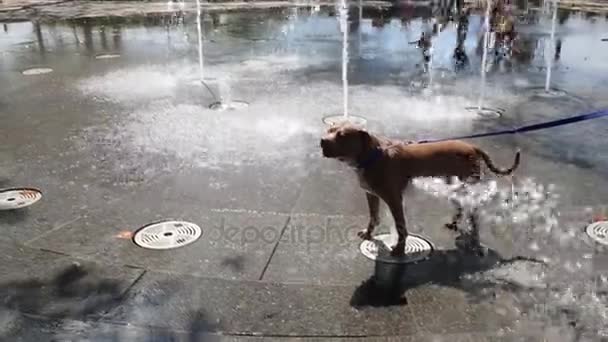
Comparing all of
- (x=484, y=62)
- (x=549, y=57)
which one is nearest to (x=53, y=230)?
(x=484, y=62)

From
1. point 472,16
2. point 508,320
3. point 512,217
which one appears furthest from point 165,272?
point 472,16

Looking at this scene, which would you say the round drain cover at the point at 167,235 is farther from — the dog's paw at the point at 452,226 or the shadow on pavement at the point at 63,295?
the dog's paw at the point at 452,226

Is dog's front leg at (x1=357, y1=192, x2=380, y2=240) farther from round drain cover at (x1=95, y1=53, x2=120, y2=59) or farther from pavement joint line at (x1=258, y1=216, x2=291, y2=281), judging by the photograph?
round drain cover at (x1=95, y1=53, x2=120, y2=59)

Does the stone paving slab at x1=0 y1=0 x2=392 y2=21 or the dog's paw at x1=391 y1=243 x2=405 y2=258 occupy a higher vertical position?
the stone paving slab at x1=0 y1=0 x2=392 y2=21

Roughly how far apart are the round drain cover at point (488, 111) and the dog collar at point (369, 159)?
4389 millimetres

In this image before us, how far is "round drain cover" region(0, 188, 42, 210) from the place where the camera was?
544cm

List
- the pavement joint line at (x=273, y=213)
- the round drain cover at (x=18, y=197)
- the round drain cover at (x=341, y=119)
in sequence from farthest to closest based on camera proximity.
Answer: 1. the round drain cover at (x=341, y=119)
2. the round drain cover at (x=18, y=197)
3. the pavement joint line at (x=273, y=213)

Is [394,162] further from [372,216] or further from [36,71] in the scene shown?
[36,71]

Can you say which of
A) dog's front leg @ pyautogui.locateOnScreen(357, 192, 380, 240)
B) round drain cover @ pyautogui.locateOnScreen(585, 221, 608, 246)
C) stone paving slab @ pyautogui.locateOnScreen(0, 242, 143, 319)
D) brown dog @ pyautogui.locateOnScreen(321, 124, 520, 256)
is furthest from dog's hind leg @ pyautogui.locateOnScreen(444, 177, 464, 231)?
stone paving slab @ pyautogui.locateOnScreen(0, 242, 143, 319)

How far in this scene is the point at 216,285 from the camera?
4.12m

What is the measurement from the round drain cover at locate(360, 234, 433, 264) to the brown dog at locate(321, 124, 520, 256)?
0.07 m

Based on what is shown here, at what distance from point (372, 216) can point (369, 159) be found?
701 millimetres

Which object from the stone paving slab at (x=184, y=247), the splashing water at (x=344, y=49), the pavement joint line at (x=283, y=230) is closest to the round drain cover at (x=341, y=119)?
the splashing water at (x=344, y=49)

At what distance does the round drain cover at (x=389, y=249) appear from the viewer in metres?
4.46
